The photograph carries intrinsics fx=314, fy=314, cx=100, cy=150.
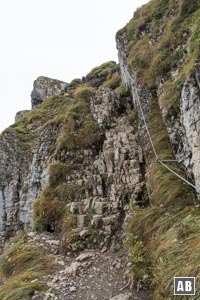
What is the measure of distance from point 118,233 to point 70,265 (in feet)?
4.98

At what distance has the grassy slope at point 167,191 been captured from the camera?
201 inches

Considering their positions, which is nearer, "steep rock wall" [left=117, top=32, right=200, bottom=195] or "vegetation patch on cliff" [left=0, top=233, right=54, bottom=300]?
"vegetation patch on cliff" [left=0, top=233, right=54, bottom=300]

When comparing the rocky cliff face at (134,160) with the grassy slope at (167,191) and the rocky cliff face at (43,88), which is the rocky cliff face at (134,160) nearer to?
the grassy slope at (167,191)

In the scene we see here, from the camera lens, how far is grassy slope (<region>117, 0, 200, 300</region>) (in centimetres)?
510

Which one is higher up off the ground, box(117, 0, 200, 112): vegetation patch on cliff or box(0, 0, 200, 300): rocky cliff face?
box(117, 0, 200, 112): vegetation patch on cliff

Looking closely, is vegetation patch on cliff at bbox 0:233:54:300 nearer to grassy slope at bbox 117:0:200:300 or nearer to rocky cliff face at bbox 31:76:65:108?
grassy slope at bbox 117:0:200:300

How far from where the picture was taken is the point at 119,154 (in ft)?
34.4

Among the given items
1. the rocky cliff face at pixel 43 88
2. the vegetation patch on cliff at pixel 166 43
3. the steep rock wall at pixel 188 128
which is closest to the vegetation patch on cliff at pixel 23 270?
the steep rock wall at pixel 188 128

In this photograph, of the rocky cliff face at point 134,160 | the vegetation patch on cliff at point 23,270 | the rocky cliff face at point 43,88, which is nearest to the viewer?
the vegetation patch on cliff at point 23,270

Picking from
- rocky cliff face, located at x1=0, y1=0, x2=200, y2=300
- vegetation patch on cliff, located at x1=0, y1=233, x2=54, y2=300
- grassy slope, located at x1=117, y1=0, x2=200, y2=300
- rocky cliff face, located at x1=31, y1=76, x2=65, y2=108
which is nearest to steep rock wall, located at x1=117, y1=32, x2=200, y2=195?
rocky cliff face, located at x1=0, y1=0, x2=200, y2=300

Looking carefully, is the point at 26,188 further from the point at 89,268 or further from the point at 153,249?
the point at 153,249

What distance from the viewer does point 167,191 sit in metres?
7.48

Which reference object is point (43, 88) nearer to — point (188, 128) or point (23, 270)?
point (23, 270)

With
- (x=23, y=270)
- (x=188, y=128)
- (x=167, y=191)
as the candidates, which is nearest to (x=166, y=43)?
(x=188, y=128)
